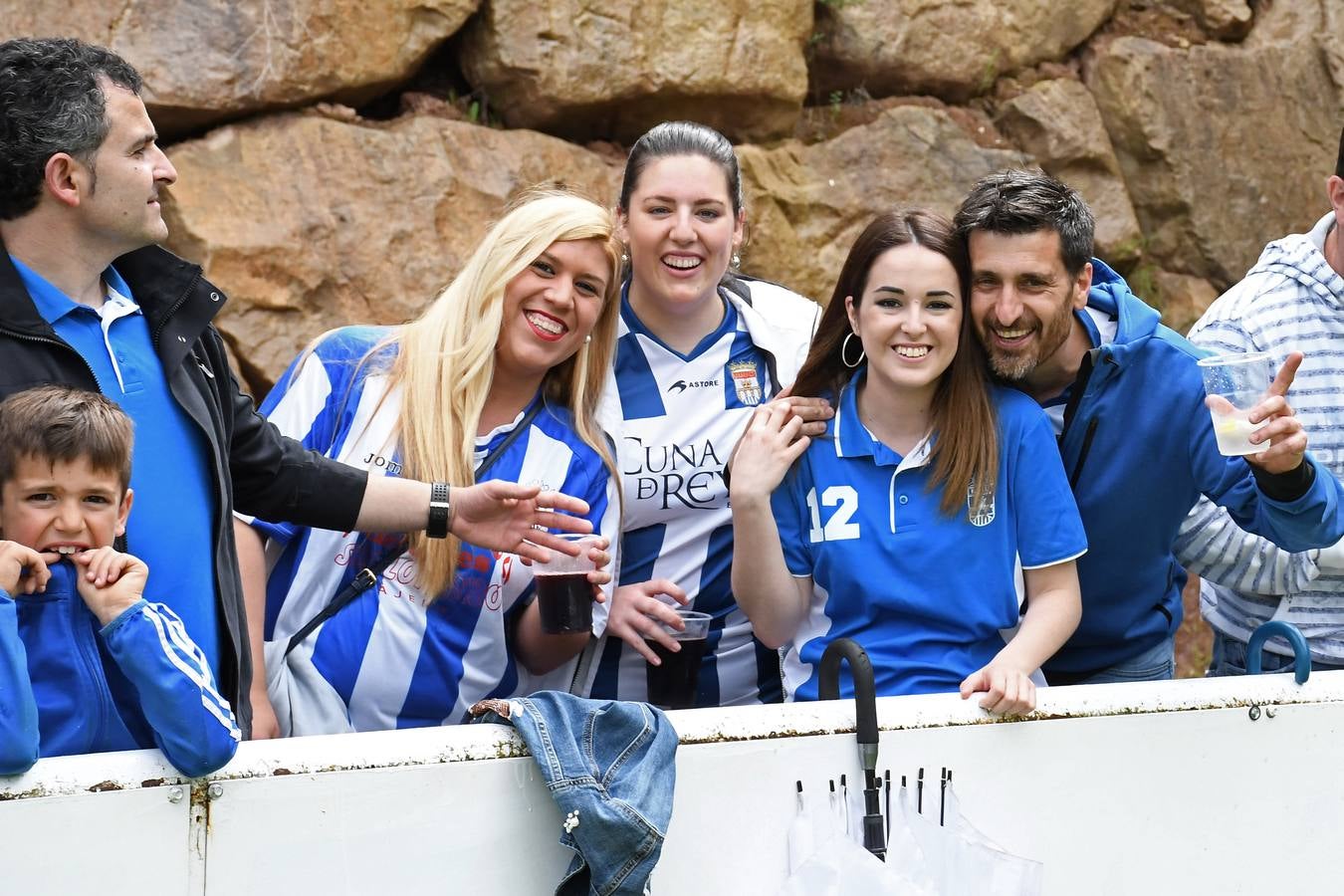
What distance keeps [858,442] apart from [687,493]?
0.52m

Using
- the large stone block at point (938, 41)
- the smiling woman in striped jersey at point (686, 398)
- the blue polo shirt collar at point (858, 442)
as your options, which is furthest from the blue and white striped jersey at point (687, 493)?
the large stone block at point (938, 41)

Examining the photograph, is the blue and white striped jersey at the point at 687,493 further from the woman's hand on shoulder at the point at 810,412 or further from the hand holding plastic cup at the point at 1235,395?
the hand holding plastic cup at the point at 1235,395

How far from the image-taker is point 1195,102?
23.8 ft

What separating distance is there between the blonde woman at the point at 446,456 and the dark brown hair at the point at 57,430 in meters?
0.89

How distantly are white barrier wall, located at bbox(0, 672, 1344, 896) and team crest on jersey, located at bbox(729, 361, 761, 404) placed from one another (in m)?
1.07

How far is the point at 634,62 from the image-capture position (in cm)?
625

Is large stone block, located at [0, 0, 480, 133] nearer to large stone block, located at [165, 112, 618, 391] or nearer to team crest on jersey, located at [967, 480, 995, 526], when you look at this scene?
large stone block, located at [165, 112, 618, 391]

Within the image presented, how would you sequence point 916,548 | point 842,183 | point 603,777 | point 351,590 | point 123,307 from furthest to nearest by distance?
point 842,183 → point 351,590 → point 916,548 → point 123,307 → point 603,777

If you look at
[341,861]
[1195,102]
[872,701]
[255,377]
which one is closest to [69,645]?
[341,861]

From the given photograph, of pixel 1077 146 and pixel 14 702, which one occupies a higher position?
pixel 1077 146

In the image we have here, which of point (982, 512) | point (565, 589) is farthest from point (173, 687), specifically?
point (982, 512)

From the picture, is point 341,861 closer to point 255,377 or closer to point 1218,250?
point 255,377

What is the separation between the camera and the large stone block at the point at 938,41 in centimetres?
684

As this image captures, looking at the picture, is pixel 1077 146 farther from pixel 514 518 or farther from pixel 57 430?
pixel 57 430
